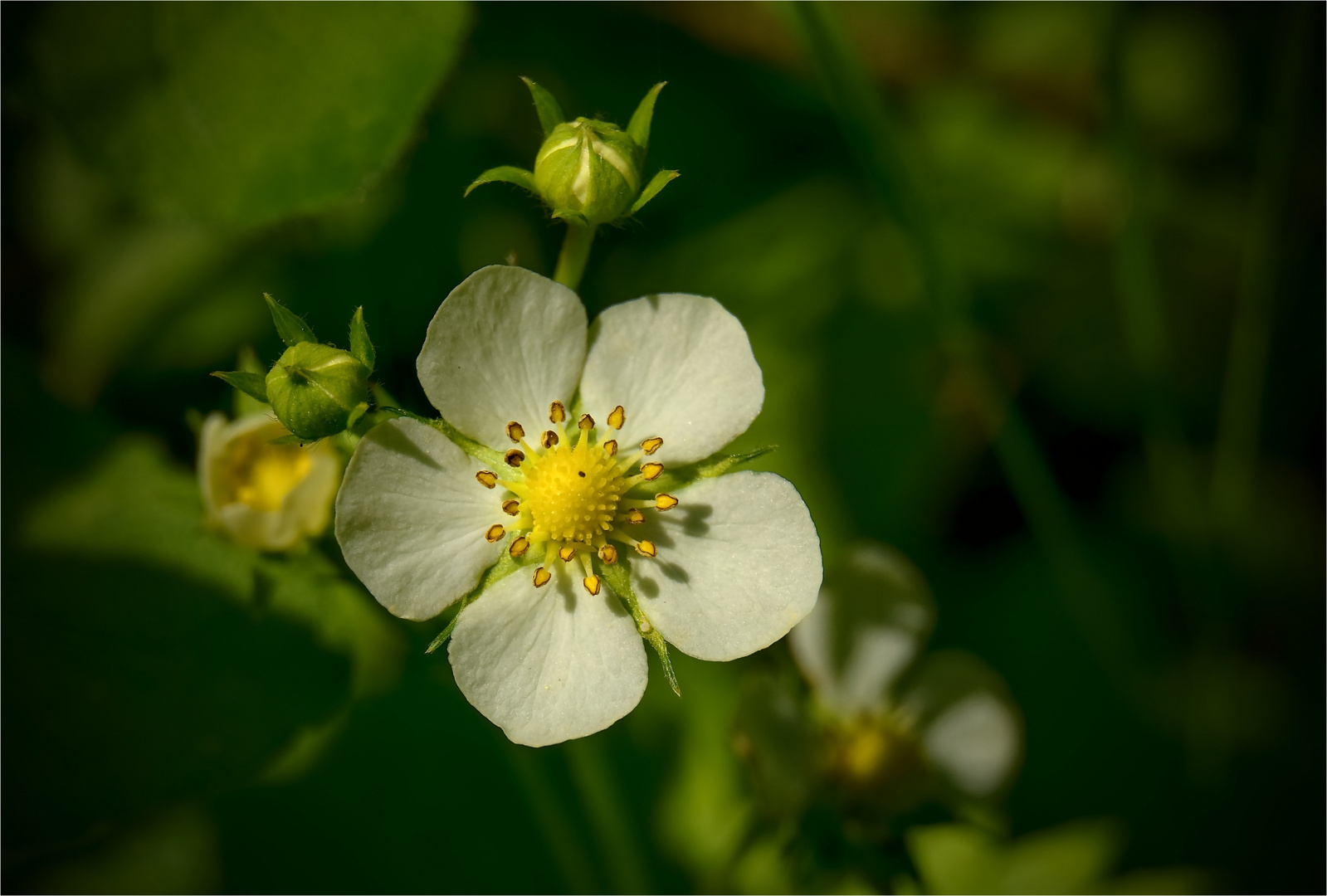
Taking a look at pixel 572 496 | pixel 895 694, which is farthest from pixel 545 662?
pixel 895 694

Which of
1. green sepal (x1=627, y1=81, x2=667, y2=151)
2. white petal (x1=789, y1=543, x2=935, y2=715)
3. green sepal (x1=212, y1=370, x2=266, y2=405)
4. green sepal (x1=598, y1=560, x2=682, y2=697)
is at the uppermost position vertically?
green sepal (x1=627, y1=81, x2=667, y2=151)

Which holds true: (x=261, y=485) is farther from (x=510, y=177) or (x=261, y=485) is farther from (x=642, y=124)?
(x=642, y=124)

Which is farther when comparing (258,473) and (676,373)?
(258,473)

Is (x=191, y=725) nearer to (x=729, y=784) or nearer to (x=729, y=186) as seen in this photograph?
(x=729, y=784)

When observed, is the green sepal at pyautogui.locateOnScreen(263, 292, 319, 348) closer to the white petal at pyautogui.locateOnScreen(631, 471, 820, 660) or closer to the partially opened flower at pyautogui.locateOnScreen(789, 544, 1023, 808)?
the white petal at pyautogui.locateOnScreen(631, 471, 820, 660)

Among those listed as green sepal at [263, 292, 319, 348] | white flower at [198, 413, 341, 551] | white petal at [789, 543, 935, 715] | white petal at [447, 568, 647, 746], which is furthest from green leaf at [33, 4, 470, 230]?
Answer: white petal at [789, 543, 935, 715]

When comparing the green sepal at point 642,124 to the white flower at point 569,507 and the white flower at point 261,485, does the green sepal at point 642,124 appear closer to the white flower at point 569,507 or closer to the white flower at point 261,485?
the white flower at point 569,507

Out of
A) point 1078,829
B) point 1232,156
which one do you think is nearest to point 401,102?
point 1078,829
